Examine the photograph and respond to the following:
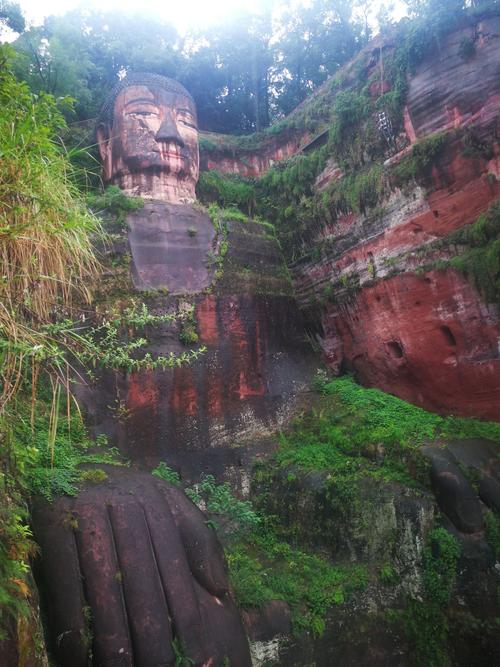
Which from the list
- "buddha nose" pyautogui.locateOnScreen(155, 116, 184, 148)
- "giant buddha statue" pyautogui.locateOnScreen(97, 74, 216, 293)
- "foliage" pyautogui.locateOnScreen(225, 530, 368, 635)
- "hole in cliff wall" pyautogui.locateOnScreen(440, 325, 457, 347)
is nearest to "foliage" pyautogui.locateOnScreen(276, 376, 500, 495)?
"foliage" pyautogui.locateOnScreen(225, 530, 368, 635)

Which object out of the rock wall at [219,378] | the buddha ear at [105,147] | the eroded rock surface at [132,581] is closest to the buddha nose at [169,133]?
the buddha ear at [105,147]

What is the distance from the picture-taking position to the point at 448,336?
32.0 feet

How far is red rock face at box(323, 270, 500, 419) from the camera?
920 centimetres

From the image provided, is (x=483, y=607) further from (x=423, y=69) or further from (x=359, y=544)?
(x=423, y=69)

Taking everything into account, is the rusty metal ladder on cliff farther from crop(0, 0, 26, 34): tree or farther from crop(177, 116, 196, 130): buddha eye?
crop(0, 0, 26, 34): tree

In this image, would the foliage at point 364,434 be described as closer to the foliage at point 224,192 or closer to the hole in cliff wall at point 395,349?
the hole in cliff wall at point 395,349

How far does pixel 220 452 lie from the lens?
31.3 ft

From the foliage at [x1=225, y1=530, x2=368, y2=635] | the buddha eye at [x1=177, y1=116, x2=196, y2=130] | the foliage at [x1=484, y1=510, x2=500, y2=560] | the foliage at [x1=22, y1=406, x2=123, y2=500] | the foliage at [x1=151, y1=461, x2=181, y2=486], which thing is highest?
the buddha eye at [x1=177, y1=116, x2=196, y2=130]

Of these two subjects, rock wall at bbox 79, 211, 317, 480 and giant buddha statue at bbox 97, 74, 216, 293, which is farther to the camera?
giant buddha statue at bbox 97, 74, 216, 293

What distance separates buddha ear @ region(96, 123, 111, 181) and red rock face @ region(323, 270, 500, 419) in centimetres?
724

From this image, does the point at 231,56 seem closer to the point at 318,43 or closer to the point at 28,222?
the point at 318,43

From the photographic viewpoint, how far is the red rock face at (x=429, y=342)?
920 centimetres

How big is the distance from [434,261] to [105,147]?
29.6 ft

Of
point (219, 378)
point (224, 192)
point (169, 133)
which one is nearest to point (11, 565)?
point (219, 378)
